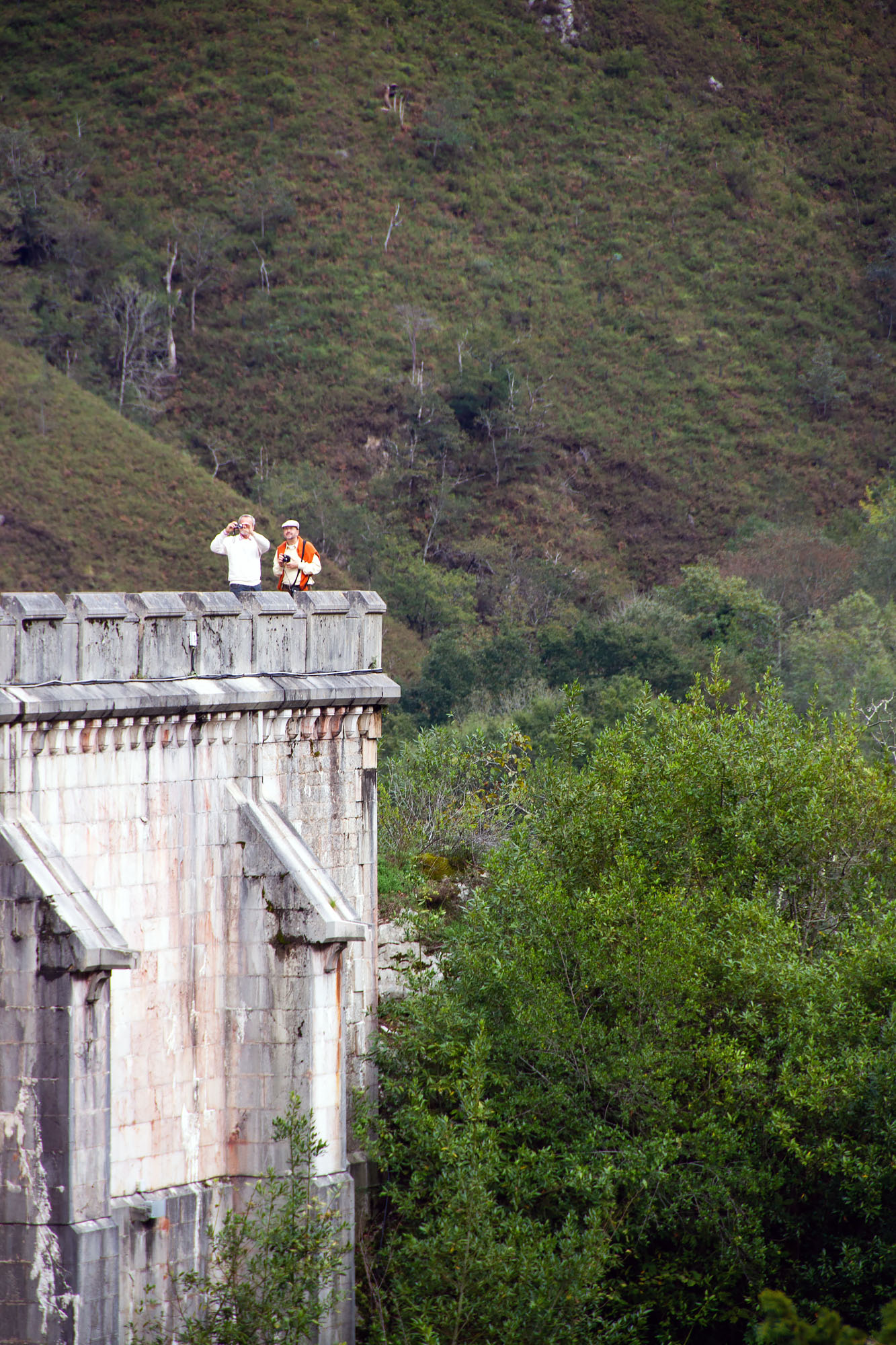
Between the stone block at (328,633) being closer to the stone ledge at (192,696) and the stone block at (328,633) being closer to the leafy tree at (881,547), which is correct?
the stone ledge at (192,696)

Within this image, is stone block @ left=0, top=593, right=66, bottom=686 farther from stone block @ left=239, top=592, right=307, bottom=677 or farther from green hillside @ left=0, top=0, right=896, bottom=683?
green hillside @ left=0, top=0, right=896, bottom=683

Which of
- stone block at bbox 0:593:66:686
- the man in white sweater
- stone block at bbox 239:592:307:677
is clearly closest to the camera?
stone block at bbox 0:593:66:686

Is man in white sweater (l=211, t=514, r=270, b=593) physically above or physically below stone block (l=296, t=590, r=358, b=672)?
above

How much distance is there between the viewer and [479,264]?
90312 millimetres

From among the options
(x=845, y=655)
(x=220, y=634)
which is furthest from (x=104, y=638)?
(x=845, y=655)

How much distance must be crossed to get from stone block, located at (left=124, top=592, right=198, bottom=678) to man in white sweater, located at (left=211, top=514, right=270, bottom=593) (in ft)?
4.82

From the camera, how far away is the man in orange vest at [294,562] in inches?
798

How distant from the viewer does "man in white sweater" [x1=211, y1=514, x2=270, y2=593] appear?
19.5 meters

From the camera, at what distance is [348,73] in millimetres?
98562

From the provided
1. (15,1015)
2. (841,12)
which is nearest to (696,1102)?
(15,1015)

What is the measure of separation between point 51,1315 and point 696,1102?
28.4 feet

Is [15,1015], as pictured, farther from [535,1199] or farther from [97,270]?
[97,270]

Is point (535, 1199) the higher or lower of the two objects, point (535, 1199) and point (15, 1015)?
the lower

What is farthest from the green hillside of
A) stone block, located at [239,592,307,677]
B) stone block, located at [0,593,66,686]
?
stone block, located at [0,593,66,686]
